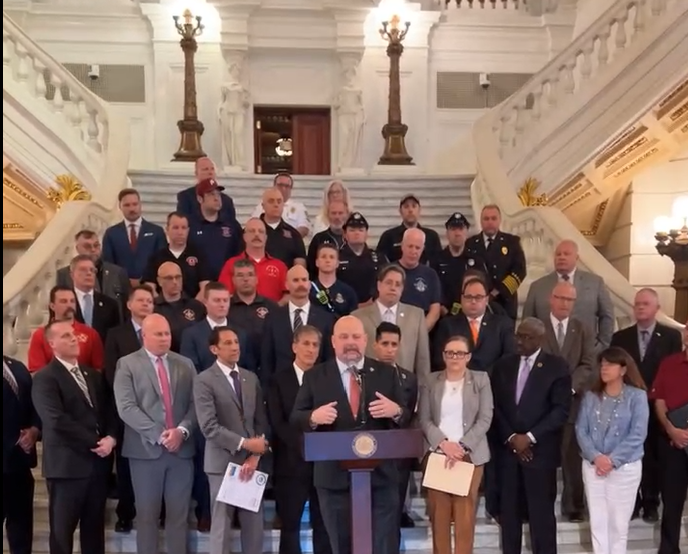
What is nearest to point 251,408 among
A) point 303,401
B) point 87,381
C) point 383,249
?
point 303,401

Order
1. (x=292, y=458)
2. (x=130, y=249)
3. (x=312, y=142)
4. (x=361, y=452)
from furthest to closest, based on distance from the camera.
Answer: (x=312, y=142) < (x=130, y=249) < (x=292, y=458) < (x=361, y=452)

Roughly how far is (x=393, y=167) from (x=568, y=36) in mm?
3715

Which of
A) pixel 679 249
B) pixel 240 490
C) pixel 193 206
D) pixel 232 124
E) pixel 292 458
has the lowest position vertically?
pixel 240 490

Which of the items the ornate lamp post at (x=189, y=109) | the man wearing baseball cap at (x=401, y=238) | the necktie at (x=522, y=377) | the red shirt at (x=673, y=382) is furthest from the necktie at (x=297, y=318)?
the ornate lamp post at (x=189, y=109)

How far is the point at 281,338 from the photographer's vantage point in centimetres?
510

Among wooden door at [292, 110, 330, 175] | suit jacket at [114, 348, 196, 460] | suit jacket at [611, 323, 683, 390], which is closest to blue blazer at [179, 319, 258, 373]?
suit jacket at [114, 348, 196, 460]

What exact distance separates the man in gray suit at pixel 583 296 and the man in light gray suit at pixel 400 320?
3.57 feet

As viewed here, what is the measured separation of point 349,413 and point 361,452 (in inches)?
23.5

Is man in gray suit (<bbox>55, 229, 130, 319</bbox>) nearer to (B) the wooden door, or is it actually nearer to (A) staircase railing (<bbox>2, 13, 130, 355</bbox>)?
(A) staircase railing (<bbox>2, 13, 130, 355</bbox>)

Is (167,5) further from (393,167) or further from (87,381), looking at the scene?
(87,381)

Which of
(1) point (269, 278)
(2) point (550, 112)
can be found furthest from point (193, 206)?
(2) point (550, 112)

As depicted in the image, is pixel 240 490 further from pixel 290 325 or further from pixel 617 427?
pixel 617 427

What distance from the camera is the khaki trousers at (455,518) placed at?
477 cm

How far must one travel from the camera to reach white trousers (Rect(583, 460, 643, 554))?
16.1 ft
